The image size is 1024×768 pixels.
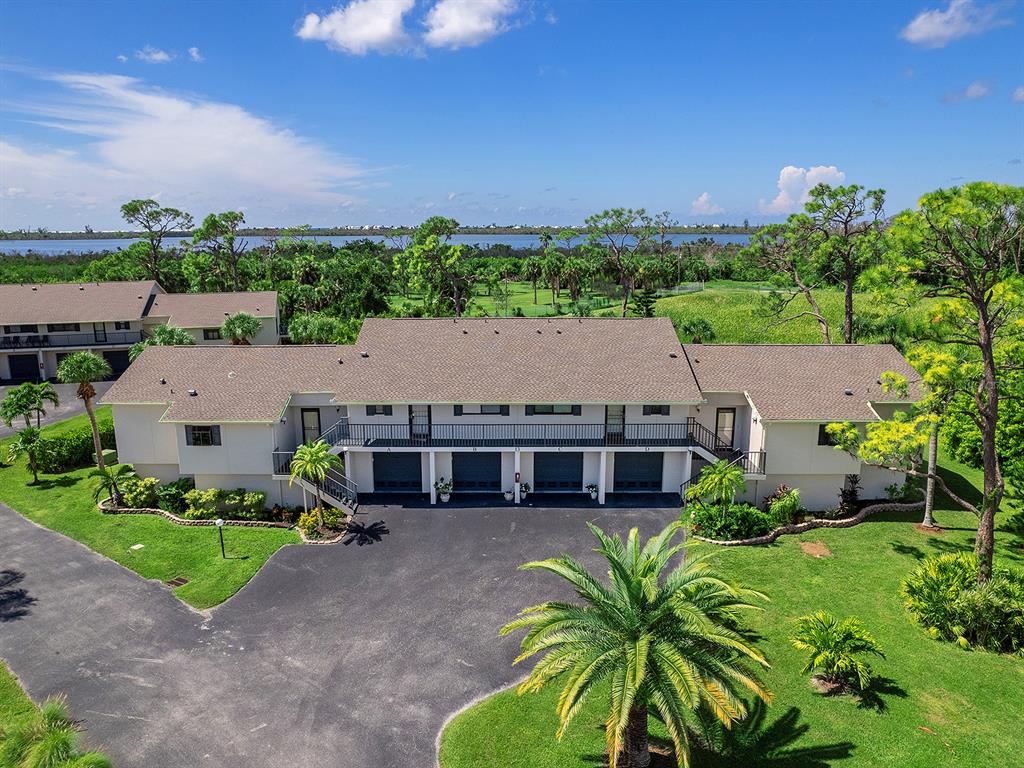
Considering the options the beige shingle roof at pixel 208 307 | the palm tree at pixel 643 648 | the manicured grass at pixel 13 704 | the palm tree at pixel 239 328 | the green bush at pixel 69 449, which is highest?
the beige shingle roof at pixel 208 307

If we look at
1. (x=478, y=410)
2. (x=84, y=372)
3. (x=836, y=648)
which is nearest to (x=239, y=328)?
(x=84, y=372)

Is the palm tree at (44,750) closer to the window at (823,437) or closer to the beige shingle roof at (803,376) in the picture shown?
the beige shingle roof at (803,376)

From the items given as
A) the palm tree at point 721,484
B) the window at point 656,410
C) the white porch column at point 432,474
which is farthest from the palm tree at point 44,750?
the window at point 656,410

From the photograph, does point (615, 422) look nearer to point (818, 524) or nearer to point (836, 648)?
point (818, 524)

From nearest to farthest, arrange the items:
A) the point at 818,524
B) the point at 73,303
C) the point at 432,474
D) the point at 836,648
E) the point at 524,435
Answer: the point at 836,648 → the point at 818,524 → the point at 432,474 → the point at 524,435 → the point at 73,303

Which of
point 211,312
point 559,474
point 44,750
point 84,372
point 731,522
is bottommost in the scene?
point 731,522

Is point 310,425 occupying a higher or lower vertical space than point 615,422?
lower

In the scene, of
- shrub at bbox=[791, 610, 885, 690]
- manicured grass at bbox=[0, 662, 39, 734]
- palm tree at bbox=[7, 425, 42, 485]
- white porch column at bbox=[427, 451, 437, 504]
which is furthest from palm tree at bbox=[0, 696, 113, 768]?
palm tree at bbox=[7, 425, 42, 485]

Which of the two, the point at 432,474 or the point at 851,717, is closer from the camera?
the point at 851,717

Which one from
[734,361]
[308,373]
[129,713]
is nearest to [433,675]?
[129,713]
